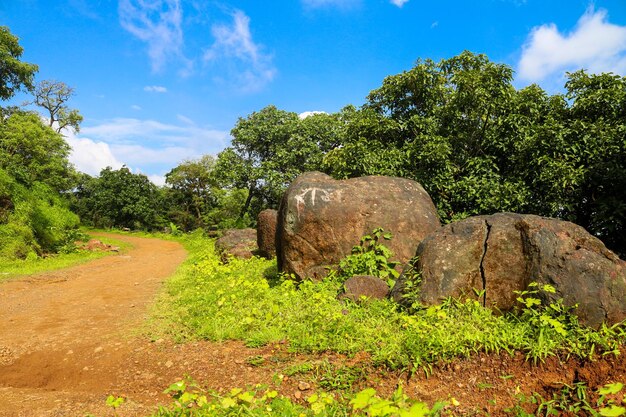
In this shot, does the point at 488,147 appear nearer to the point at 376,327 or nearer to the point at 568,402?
the point at 376,327

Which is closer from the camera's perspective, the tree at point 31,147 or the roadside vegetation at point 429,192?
the roadside vegetation at point 429,192

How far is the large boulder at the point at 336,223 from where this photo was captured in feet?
30.5

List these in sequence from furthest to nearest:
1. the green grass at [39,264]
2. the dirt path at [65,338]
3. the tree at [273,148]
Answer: the tree at [273,148], the green grass at [39,264], the dirt path at [65,338]

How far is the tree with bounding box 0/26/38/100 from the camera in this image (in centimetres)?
2761

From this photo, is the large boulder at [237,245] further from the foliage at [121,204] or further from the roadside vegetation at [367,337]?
the foliage at [121,204]

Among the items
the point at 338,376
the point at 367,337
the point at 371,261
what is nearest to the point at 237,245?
the point at 371,261

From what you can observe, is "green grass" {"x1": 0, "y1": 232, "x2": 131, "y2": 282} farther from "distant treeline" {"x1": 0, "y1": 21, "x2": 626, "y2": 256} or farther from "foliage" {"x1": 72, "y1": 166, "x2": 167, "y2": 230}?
"foliage" {"x1": 72, "y1": 166, "x2": 167, "y2": 230}

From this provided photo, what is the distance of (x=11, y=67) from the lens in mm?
28359

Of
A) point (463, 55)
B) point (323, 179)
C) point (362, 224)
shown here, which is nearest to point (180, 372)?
point (362, 224)

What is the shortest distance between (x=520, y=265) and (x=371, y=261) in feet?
10.7

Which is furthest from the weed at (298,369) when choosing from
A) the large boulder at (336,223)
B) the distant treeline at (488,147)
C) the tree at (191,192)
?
the tree at (191,192)

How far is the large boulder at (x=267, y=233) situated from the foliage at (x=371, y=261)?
18.5ft

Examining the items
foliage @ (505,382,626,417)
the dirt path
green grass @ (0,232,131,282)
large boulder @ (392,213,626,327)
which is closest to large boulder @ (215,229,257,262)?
the dirt path

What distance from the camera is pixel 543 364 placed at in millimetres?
4684
